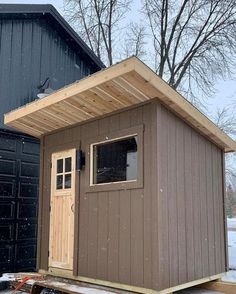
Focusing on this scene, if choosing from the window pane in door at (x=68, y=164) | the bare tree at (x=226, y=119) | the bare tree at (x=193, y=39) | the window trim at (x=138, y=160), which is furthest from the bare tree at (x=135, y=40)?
the window trim at (x=138, y=160)

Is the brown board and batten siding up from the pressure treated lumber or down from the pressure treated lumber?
up

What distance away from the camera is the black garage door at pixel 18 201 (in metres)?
7.30

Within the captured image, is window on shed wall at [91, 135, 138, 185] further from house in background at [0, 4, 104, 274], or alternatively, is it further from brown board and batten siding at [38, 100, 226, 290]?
house in background at [0, 4, 104, 274]

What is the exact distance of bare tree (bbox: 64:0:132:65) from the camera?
16719 millimetres

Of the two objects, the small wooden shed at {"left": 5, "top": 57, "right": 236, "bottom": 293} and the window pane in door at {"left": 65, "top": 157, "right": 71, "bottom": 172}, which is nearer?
the small wooden shed at {"left": 5, "top": 57, "right": 236, "bottom": 293}

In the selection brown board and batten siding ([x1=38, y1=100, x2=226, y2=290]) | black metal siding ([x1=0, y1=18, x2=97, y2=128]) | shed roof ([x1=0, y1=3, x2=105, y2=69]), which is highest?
shed roof ([x1=0, y1=3, x2=105, y2=69])

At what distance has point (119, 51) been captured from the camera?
17.9m

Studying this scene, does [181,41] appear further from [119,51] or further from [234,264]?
[234,264]

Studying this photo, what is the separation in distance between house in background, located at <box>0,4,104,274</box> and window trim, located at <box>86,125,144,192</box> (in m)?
2.46

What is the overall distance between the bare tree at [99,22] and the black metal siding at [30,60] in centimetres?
795

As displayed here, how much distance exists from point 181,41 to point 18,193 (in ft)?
34.4

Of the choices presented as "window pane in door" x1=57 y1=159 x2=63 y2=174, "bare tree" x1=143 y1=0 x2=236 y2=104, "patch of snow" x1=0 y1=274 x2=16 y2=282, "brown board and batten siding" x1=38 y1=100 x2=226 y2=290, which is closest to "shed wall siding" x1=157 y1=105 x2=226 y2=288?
"brown board and batten siding" x1=38 y1=100 x2=226 y2=290

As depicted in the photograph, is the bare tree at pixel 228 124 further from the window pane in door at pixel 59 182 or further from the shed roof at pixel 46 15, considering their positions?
the window pane in door at pixel 59 182

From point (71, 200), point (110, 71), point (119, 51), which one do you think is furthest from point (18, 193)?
point (119, 51)
